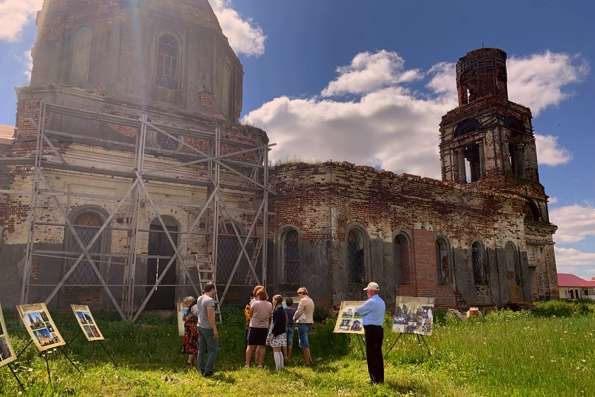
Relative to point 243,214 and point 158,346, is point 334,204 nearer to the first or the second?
point 243,214

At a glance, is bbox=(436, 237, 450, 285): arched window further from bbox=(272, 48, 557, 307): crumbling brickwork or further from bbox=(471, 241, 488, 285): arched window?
bbox=(471, 241, 488, 285): arched window

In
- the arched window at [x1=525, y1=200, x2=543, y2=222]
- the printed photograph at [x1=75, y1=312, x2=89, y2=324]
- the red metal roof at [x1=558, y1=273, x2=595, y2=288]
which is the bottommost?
the printed photograph at [x1=75, y1=312, x2=89, y2=324]

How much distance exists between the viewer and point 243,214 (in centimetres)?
1530

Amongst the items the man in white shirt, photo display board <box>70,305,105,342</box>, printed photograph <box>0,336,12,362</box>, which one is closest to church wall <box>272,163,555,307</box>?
the man in white shirt

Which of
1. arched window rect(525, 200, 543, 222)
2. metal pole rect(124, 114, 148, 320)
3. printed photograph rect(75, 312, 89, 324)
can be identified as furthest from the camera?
arched window rect(525, 200, 543, 222)

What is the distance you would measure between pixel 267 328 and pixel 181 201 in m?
7.12

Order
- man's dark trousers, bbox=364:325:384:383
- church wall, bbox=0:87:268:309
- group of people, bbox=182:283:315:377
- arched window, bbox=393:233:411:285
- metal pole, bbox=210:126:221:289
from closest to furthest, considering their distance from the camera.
Result: man's dark trousers, bbox=364:325:384:383, group of people, bbox=182:283:315:377, church wall, bbox=0:87:268:309, metal pole, bbox=210:126:221:289, arched window, bbox=393:233:411:285

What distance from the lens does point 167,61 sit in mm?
17250

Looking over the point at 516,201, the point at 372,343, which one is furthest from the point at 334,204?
the point at 516,201

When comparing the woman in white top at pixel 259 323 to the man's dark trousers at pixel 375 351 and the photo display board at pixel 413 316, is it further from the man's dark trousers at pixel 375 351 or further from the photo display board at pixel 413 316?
the photo display board at pixel 413 316

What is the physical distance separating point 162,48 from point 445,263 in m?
13.4

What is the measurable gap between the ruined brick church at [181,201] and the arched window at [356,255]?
47 mm

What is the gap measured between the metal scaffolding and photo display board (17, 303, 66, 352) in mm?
4108

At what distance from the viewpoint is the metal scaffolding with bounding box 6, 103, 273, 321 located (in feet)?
40.0
